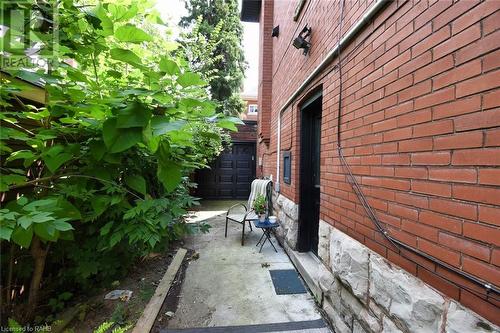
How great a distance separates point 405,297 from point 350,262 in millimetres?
565

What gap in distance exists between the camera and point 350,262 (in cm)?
185

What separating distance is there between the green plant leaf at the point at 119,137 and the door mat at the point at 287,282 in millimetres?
2352

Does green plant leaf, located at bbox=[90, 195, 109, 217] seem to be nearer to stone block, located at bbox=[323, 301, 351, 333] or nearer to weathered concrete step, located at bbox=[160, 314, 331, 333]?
weathered concrete step, located at bbox=[160, 314, 331, 333]

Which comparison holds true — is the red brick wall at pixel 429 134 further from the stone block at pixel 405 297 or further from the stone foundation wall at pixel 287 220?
the stone foundation wall at pixel 287 220

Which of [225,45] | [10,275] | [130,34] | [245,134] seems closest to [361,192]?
[130,34]

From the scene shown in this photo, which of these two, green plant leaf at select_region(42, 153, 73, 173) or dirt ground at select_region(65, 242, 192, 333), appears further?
dirt ground at select_region(65, 242, 192, 333)

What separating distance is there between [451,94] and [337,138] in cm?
111

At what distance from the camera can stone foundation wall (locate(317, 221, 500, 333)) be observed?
3.50 feet

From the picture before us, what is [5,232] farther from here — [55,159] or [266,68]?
[266,68]

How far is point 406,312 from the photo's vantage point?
1.27 m

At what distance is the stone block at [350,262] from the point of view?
1686 mm

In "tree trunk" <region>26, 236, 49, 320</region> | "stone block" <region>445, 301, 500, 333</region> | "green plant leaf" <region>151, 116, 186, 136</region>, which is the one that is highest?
"green plant leaf" <region>151, 116, 186, 136</region>

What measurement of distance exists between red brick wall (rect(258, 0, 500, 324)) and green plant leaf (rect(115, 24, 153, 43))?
4.10ft

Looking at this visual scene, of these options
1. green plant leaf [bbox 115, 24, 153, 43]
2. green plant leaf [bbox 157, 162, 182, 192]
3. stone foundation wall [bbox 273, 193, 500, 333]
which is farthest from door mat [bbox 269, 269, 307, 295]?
green plant leaf [bbox 115, 24, 153, 43]
